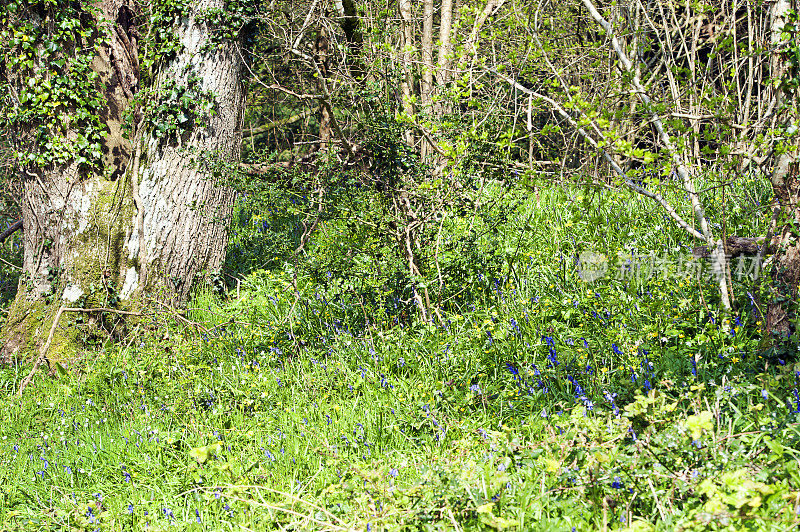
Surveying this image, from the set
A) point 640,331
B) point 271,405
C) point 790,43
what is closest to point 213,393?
point 271,405

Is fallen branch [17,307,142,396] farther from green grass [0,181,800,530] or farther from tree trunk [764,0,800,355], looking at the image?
tree trunk [764,0,800,355]

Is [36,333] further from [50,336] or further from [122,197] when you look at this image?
[122,197]

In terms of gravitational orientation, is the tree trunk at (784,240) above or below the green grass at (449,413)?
above

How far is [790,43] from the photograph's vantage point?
9.89ft

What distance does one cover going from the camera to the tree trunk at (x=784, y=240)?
124 inches

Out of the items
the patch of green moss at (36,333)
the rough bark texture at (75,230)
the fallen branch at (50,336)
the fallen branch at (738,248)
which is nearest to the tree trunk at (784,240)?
the fallen branch at (738,248)

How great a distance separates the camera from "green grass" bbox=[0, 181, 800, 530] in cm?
238

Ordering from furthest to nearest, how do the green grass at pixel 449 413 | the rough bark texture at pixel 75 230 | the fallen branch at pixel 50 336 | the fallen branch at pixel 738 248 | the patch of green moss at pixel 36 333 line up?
1. the rough bark texture at pixel 75 230
2. the patch of green moss at pixel 36 333
3. the fallen branch at pixel 50 336
4. the fallen branch at pixel 738 248
5. the green grass at pixel 449 413

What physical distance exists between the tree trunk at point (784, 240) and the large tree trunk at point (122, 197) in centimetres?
374

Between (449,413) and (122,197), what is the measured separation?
3.37m

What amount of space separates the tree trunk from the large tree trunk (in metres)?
3.74

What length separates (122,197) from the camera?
5.21 metres

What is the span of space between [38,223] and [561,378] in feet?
14.2

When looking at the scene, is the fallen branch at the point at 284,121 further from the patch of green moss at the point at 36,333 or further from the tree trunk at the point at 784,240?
the tree trunk at the point at 784,240
